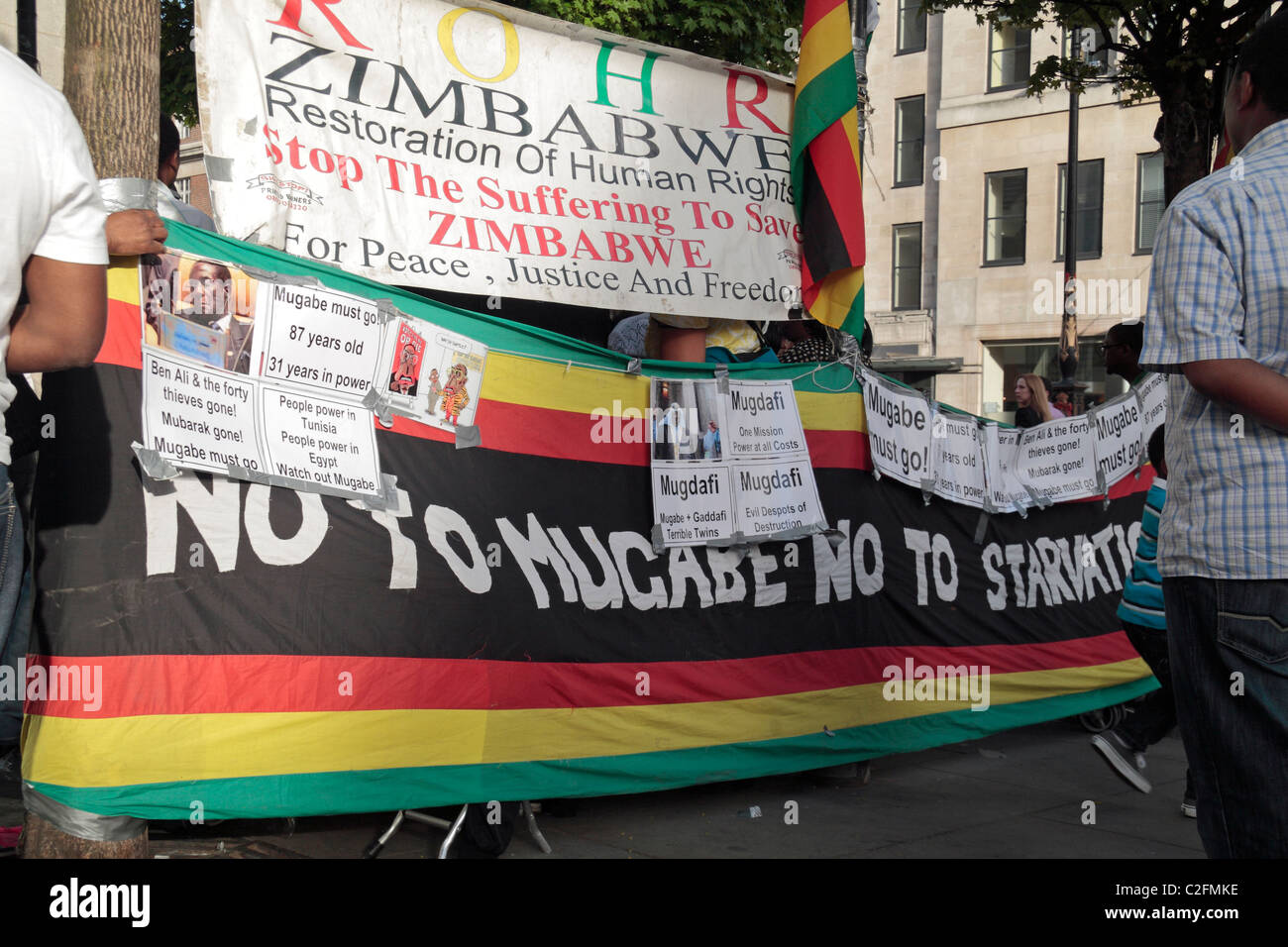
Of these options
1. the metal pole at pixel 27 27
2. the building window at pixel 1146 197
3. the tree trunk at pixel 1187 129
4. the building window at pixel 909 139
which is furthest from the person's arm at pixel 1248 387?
the building window at pixel 909 139

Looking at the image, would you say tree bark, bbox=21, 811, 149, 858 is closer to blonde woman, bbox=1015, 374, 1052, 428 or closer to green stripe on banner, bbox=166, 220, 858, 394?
green stripe on banner, bbox=166, 220, 858, 394

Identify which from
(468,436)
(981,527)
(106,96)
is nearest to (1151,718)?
(981,527)

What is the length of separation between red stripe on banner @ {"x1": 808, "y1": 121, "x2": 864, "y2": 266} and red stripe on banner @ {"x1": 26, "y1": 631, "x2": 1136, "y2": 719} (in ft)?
6.68

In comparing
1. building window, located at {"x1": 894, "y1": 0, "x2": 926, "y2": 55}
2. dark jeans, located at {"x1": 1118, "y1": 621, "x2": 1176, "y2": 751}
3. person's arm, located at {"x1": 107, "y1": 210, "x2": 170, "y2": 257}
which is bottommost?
dark jeans, located at {"x1": 1118, "y1": 621, "x2": 1176, "y2": 751}

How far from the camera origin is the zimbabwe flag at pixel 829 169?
6223mm

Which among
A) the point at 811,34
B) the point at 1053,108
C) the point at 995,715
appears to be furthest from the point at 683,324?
the point at 1053,108

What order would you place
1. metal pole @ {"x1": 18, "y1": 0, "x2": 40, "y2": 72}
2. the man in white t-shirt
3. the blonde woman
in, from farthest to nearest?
the blonde woman, metal pole @ {"x1": 18, "y1": 0, "x2": 40, "y2": 72}, the man in white t-shirt

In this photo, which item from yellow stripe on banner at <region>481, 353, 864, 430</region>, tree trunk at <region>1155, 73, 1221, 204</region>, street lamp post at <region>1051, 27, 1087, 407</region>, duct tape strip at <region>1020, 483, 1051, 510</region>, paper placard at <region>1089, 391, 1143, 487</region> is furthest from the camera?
street lamp post at <region>1051, 27, 1087, 407</region>

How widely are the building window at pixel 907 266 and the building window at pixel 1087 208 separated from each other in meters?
3.94

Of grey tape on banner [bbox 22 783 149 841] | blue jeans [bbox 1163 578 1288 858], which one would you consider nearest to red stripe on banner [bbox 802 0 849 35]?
blue jeans [bbox 1163 578 1288 858]

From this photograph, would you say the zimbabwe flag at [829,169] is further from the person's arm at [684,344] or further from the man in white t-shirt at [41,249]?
the man in white t-shirt at [41,249]

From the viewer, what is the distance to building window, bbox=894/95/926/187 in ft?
111
